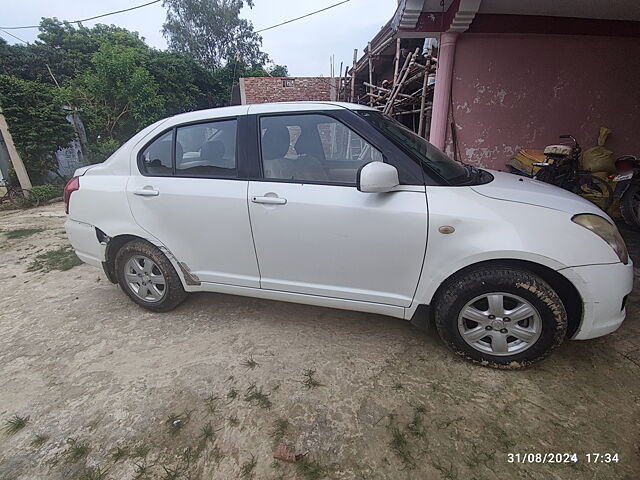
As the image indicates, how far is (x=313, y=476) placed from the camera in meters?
1.48

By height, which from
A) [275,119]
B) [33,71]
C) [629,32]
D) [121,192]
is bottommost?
[121,192]

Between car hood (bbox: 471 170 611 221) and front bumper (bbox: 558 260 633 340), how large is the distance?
35cm

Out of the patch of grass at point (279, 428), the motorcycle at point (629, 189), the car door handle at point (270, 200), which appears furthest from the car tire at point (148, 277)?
the motorcycle at point (629, 189)

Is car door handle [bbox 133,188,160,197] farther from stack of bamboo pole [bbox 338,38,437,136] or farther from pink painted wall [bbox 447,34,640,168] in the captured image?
stack of bamboo pole [bbox 338,38,437,136]

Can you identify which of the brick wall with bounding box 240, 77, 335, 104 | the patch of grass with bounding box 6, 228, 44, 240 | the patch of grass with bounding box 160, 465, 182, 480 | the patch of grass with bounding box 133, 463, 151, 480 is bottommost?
the patch of grass with bounding box 160, 465, 182, 480

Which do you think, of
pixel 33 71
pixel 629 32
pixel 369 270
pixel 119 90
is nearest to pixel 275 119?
pixel 369 270

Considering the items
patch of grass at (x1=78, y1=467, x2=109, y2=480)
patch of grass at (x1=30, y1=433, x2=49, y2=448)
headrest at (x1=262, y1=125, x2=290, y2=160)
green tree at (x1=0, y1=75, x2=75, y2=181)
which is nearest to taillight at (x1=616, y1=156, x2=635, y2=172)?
headrest at (x1=262, y1=125, x2=290, y2=160)

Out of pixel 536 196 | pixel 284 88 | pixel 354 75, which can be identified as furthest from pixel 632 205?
pixel 284 88

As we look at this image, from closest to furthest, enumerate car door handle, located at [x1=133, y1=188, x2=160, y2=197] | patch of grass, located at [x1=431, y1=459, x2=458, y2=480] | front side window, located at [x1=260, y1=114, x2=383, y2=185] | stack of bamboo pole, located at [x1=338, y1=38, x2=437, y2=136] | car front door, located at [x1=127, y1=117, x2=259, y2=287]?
patch of grass, located at [x1=431, y1=459, x2=458, y2=480], front side window, located at [x1=260, y1=114, x2=383, y2=185], car front door, located at [x1=127, y1=117, x2=259, y2=287], car door handle, located at [x1=133, y1=188, x2=160, y2=197], stack of bamboo pole, located at [x1=338, y1=38, x2=437, y2=136]

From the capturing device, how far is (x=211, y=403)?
1.89 m

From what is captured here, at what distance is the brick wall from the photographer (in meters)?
13.2

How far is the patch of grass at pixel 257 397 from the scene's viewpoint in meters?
1.87

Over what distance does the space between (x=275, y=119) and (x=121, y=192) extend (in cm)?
140

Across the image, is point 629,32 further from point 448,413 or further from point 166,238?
point 166,238
